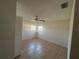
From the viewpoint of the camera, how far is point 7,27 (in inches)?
57.0

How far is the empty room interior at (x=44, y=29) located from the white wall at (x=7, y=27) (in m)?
1.74

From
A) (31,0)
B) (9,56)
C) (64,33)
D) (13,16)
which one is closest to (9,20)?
(13,16)

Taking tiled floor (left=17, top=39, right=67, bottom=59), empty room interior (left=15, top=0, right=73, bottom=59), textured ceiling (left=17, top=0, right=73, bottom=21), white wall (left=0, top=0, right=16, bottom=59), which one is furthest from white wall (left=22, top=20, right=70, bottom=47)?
white wall (left=0, top=0, right=16, bottom=59)

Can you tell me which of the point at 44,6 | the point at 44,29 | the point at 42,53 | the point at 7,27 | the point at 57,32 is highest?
the point at 44,6

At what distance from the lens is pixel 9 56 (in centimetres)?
157

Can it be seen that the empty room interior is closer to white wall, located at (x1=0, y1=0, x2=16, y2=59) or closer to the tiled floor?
the tiled floor

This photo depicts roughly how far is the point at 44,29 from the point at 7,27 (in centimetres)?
661

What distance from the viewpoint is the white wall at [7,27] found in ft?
4.43

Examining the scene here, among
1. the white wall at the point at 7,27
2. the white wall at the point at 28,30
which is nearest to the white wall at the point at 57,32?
the white wall at the point at 28,30

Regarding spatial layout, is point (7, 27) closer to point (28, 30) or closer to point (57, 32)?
point (57, 32)

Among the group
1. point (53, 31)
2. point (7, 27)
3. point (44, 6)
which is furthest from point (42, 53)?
point (53, 31)

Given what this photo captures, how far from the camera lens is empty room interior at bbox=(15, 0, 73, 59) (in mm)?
3569

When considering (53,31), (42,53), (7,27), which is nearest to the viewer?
(7,27)

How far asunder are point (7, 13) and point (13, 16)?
0.16 m
